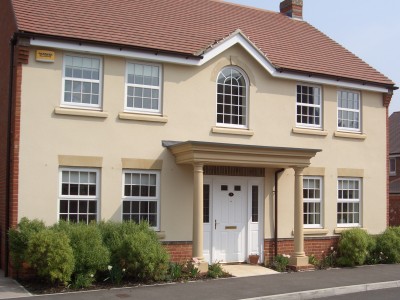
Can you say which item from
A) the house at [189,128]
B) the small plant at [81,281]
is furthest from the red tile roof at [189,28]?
the small plant at [81,281]

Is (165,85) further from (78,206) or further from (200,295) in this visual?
(200,295)

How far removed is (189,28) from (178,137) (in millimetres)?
3773

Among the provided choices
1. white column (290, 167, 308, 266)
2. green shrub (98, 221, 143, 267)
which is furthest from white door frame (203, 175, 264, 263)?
green shrub (98, 221, 143, 267)

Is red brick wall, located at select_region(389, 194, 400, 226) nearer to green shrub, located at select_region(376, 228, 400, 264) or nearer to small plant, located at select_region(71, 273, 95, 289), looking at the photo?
green shrub, located at select_region(376, 228, 400, 264)

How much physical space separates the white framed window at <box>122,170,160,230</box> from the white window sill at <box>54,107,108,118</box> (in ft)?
5.22

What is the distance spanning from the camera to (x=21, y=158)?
12.6 meters

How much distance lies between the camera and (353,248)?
1568cm

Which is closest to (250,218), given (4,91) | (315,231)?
(315,231)

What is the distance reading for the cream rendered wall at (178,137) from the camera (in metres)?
12.8

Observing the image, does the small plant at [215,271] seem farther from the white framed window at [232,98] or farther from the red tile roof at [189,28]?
the red tile roof at [189,28]

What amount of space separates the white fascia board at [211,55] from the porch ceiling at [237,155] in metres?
2.28

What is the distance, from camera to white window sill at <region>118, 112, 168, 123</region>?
45.1ft

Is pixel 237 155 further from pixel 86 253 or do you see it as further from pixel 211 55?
pixel 86 253

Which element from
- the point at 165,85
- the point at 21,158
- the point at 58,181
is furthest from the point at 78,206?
the point at 165,85
